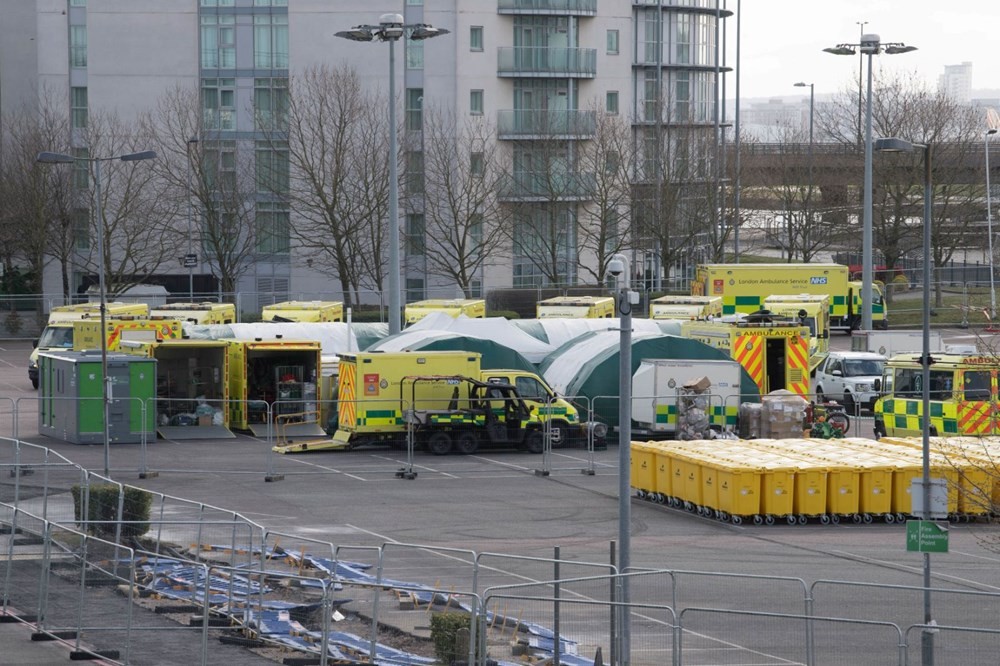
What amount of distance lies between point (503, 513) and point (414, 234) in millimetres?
45809

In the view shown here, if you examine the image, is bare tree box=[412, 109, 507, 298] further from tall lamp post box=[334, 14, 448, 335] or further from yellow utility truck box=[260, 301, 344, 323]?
tall lamp post box=[334, 14, 448, 335]

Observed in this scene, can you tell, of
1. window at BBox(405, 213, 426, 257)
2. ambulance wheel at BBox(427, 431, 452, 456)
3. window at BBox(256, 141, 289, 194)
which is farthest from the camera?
window at BBox(405, 213, 426, 257)

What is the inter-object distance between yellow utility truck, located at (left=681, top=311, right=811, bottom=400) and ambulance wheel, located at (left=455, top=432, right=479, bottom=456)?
7822 mm

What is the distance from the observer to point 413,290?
228 feet

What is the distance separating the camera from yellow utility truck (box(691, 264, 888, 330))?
2199 inches

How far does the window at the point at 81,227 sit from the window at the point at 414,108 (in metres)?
15.1

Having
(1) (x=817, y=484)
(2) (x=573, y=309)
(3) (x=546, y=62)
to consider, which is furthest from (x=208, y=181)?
(1) (x=817, y=484)

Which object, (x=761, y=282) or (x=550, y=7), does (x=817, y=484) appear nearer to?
(x=761, y=282)

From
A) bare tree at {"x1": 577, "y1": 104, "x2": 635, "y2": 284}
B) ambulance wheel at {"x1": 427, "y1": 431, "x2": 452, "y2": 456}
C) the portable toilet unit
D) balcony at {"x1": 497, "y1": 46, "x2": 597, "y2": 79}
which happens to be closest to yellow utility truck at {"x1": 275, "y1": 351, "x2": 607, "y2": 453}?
ambulance wheel at {"x1": 427, "y1": 431, "x2": 452, "y2": 456}

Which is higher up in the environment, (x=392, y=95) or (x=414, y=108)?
(x=414, y=108)

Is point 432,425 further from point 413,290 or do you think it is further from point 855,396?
point 413,290

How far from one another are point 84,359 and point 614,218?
35746 millimetres

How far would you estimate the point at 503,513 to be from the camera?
2444 cm

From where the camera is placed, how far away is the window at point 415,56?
232 ft
